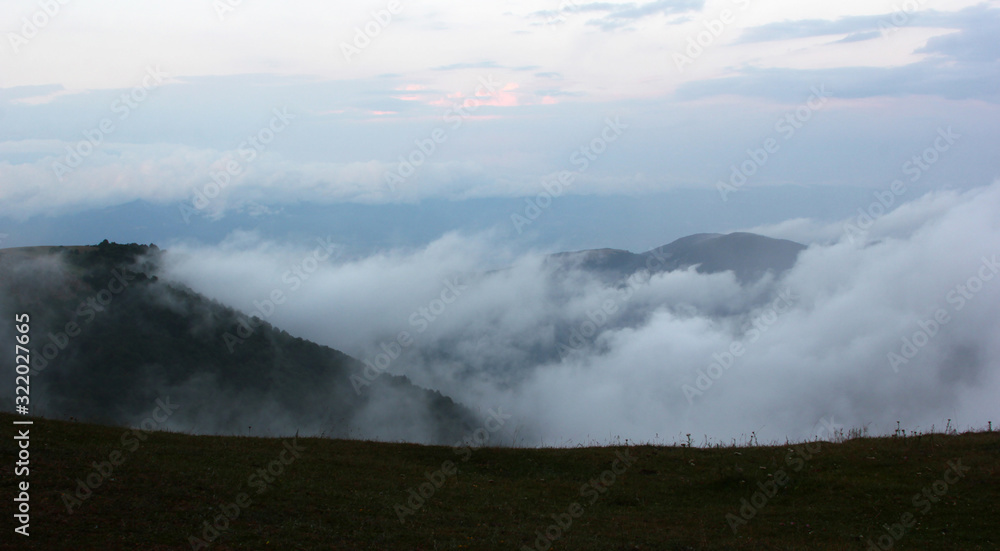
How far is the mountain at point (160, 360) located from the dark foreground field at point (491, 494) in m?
47.7

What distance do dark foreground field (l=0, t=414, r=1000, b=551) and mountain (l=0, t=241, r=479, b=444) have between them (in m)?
47.7

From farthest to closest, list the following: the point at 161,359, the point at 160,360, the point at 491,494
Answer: the point at 161,359, the point at 160,360, the point at 491,494

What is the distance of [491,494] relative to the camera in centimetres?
1506

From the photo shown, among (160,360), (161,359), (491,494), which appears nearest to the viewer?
(491,494)

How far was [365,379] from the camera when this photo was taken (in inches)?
3816

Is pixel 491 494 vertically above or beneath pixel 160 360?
above

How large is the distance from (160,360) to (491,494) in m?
71.2

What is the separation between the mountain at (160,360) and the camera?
66250 mm

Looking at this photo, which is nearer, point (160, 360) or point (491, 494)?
point (491, 494)

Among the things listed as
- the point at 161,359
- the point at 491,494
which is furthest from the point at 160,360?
the point at 491,494

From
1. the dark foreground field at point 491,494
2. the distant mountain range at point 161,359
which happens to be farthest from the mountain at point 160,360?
the dark foreground field at point 491,494

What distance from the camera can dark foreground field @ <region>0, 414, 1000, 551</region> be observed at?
11578 mm

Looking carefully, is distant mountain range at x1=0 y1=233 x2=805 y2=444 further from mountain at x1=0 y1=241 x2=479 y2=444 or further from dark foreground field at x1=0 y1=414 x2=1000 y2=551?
dark foreground field at x1=0 y1=414 x2=1000 y2=551

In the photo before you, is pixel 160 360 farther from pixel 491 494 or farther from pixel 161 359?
pixel 491 494
